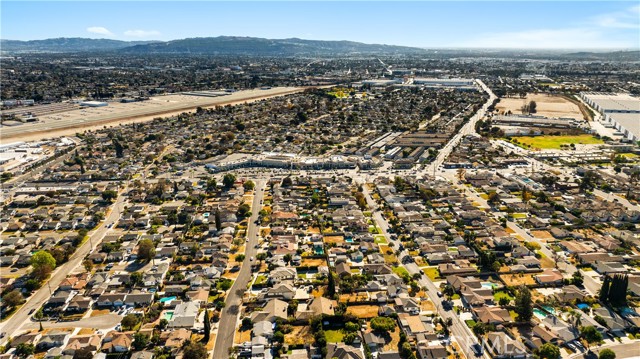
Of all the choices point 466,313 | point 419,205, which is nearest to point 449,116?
point 419,205

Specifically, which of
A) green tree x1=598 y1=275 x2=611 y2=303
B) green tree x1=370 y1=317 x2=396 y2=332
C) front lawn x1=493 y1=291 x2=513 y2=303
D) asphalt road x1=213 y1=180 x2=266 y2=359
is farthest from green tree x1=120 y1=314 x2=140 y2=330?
green tree x1=598 y1=275 x2=611 y2=303

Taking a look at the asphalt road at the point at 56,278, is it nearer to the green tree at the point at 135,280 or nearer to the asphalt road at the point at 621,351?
the green tree at the point at 135,280

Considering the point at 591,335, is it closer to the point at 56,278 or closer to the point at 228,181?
the point at 56,278

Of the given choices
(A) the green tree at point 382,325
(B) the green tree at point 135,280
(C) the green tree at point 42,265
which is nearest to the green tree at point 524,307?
(A) the green tree at point 382,325

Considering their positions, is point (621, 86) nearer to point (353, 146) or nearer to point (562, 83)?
point (562, 83)

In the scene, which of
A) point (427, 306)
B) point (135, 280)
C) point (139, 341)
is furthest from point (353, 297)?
point (135, 280)

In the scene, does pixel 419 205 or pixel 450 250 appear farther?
pixel 419 205
